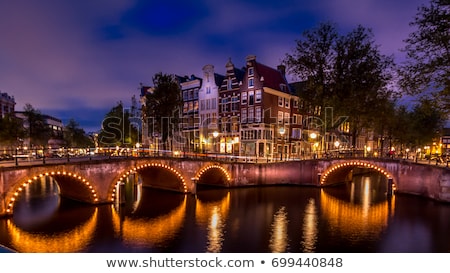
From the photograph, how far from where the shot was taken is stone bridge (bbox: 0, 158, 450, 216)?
22.2 m

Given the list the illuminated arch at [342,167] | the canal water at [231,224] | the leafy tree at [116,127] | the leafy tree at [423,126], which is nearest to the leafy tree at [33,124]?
the leafy tree at [116,127]

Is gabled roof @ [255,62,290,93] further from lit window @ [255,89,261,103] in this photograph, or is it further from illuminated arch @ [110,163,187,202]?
illuminated arch @ [110,163,187,202]

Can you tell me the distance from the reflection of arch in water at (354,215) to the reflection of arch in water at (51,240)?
16.4 meters

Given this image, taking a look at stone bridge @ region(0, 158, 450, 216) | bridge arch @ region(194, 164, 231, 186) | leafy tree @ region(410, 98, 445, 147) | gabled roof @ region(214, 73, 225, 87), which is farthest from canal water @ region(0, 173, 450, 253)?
leafy tree @ region(410, 98, 445, 147)

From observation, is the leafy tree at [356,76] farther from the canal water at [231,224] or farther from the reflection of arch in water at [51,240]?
the reflection of arch in water at [51,240]

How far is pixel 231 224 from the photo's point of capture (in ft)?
70.8

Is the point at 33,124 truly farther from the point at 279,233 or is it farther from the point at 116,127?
the point at 279,233

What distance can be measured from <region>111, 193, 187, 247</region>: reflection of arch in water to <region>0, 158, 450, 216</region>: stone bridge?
358 centimetres

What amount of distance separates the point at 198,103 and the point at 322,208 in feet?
116

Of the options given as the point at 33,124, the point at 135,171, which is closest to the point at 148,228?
the point at 135,171

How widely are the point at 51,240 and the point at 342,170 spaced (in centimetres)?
3395

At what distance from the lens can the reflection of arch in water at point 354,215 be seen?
2080cm

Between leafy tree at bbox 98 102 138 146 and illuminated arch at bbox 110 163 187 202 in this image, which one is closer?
illuminated arch at bbox 110 163 187 202

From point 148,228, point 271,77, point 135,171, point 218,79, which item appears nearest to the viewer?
point 148,228
